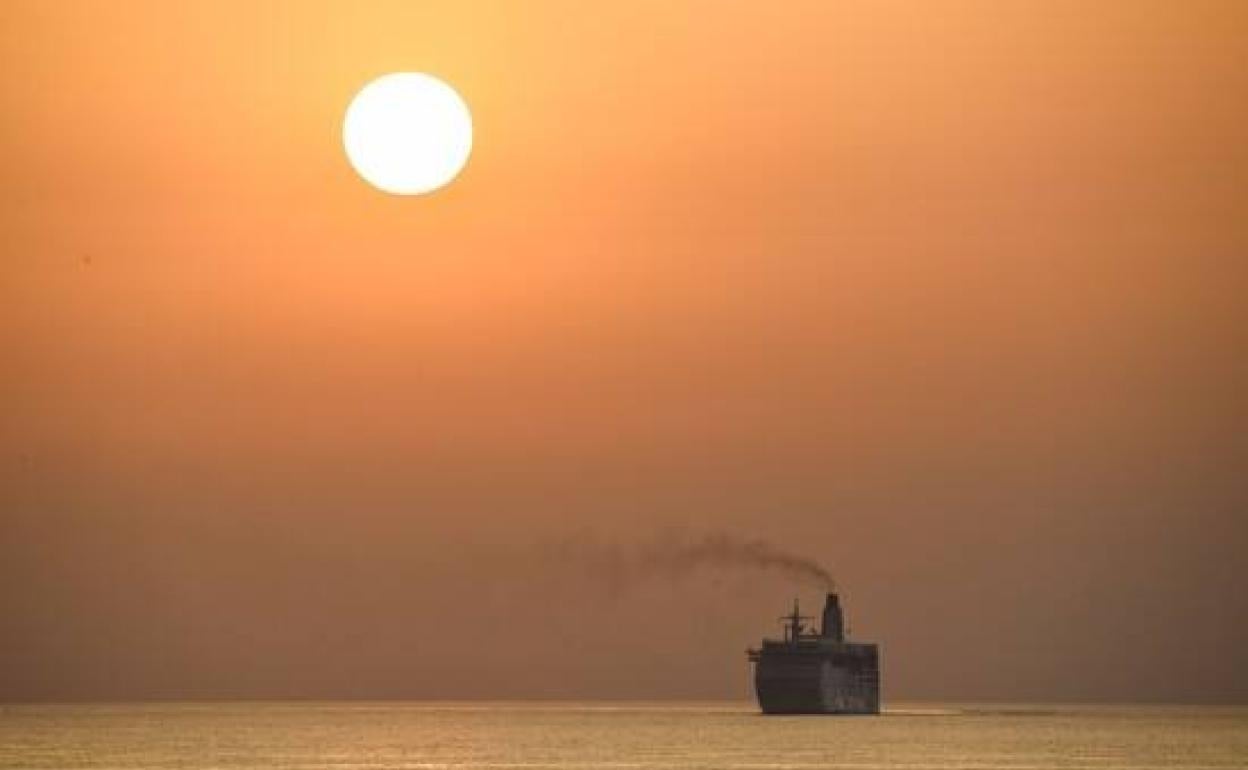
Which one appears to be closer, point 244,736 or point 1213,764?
point 1213,764

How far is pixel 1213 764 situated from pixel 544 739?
57.4m

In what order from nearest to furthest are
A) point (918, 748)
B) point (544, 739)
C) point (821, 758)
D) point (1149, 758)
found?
point (821, 758)
point (1149, 758)
point (918, 748)
point (544, 739)

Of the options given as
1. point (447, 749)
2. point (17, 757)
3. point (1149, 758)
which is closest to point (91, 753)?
point (17, 757)

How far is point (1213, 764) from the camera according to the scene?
130125 mm

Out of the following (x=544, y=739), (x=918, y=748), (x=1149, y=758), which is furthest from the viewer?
(x=544, y=739)

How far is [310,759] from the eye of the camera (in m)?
130

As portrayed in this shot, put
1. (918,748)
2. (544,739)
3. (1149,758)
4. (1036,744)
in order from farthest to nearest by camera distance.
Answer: (544,739), (1036,744), (918,748), (1149,758)

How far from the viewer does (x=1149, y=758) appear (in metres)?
139

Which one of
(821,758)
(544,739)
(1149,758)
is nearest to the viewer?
(821,758)

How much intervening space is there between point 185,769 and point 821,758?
3286 cm

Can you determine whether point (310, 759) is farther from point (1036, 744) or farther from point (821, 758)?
point (1036, 744)

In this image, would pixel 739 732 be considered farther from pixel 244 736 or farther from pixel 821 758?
pixel 821 758

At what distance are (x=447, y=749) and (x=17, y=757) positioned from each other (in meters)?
27.7

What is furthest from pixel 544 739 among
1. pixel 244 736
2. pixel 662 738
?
pixel 244 736
